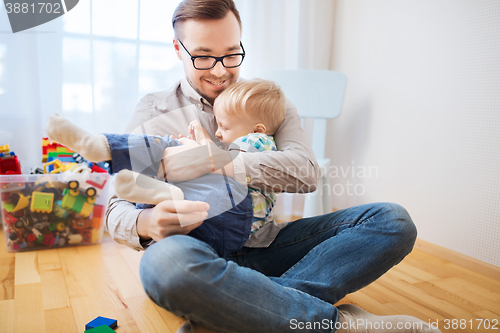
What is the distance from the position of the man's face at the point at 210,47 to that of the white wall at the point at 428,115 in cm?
105

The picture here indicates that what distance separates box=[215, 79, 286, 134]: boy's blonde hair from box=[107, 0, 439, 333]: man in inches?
1.9

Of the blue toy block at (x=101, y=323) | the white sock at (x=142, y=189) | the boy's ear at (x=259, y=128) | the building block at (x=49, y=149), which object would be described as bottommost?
the blue toy block at (x=101, y=323)

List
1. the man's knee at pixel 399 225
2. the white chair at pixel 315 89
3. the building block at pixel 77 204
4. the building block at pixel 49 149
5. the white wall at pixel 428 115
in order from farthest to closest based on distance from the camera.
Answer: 1. the white chair at pixel 315 89
2. the building block at pixel 49 149
3. the building block at pixel 77 204
4. the white wall at pixel 428 115
5. the man's knee at pixel 399 225

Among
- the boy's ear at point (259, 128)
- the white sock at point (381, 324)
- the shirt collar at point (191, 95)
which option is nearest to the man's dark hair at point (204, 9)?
the shirt collar at point (191, 95)

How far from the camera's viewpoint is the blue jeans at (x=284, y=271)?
69cm

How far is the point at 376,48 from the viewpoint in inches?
80.3

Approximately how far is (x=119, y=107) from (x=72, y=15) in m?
0.47

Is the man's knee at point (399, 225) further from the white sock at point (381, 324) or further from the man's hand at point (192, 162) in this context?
the man's hand at point (192, 162)

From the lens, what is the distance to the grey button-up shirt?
2.95 feet

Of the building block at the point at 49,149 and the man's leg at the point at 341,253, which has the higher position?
the building block at the point at 49,149

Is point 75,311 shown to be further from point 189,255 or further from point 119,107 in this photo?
point 119,107

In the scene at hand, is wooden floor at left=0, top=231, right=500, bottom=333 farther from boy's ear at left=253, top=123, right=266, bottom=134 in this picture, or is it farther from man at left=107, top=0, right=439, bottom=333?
boy's ear at left=253, top=123, right=266, bottom=134

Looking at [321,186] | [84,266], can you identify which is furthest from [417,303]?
[84,266]

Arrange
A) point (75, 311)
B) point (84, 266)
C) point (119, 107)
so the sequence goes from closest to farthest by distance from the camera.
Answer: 1. point (75, 311)
2. point (84, 266)
3. point (119, 107)
